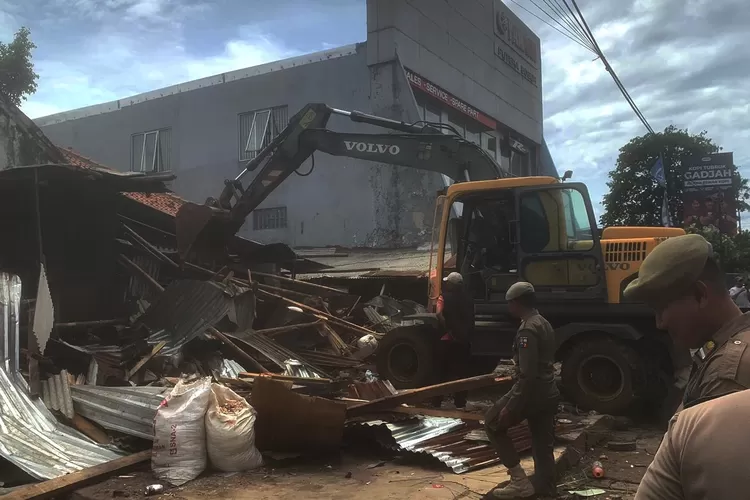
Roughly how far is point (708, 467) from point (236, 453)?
450cm

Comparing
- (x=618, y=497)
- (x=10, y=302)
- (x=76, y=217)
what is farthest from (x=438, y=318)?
(x=76, y=217)

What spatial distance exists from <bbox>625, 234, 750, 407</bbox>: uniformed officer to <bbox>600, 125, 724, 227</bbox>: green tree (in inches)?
1025

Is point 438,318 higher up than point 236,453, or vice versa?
point 438,318

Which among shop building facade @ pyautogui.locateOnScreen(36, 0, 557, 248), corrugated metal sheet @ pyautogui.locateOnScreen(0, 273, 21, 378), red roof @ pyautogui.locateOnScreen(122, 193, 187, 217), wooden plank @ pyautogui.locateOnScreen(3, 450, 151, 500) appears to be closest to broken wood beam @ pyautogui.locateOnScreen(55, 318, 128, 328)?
corrugated metal sheet @ pyautogui.locateOnScreen(0, 273, 21, 378)

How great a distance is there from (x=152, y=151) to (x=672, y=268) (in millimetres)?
24977

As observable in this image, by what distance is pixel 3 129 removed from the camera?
13.5m

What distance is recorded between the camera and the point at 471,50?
2380cm

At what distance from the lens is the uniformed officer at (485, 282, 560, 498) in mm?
4398

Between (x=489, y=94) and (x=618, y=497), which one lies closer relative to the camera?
(x=618, y=497)

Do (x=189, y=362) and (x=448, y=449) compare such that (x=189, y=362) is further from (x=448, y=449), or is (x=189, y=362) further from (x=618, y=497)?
(x=618, y=497)

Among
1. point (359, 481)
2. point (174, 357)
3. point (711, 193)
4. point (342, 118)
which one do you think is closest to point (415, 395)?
point (359, 481)

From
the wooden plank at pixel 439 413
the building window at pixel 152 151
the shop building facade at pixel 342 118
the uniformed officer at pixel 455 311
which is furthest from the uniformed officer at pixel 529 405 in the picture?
the building window at pixel 152 151

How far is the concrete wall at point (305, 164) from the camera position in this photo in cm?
1908

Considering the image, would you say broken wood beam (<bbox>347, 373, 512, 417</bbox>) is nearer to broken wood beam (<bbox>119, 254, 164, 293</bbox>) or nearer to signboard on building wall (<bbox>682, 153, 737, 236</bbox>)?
broken wood beam (<bbox>119, 254, 164, 293</bbox>)
